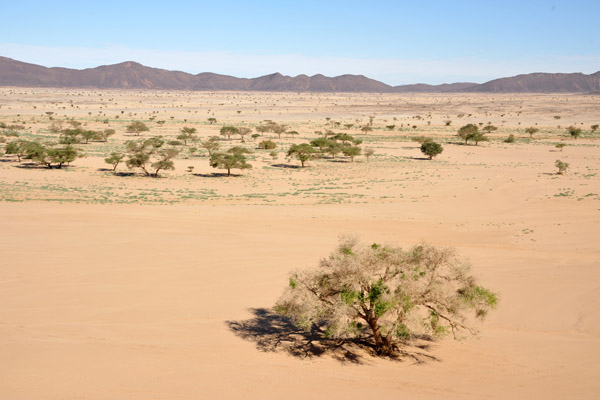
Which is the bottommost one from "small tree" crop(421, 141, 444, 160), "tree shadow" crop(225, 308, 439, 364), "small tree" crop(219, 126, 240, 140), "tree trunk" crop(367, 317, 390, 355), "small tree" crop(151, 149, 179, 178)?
"tree shadow" crop(225, 308, 439, 364)

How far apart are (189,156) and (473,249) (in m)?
35.5

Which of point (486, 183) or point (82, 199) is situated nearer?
point (82, 199)

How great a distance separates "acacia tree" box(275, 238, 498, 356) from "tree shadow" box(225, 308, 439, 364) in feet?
1.43

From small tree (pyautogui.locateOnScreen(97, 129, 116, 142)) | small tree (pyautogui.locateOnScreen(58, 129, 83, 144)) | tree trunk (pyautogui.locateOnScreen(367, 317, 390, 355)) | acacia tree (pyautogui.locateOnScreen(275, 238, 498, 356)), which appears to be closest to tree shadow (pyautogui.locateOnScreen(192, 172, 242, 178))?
small tree (pyautogui.locateOnScreen(58, 129, 83, 144))

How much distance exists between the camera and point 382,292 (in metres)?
9.32

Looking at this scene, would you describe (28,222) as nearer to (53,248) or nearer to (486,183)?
(53,248)

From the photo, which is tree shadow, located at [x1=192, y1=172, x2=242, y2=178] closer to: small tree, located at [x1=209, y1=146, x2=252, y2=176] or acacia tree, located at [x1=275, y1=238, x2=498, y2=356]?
small tree, located at [x1=209, y1=146, x2=252, y2=176]

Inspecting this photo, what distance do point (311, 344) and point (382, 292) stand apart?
2.55 metres

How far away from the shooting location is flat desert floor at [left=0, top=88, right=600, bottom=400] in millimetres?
9219

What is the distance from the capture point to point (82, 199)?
2888cm

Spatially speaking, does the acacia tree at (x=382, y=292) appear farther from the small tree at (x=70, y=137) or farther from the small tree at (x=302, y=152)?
the small tree at (x=70, y=137)

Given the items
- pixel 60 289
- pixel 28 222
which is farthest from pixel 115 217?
pixel 60 289

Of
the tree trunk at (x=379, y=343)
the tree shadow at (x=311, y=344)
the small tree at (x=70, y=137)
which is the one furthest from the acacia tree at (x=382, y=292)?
the small tree at (x=70, y=137)

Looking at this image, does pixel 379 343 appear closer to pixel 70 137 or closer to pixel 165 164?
pixel 165 164
